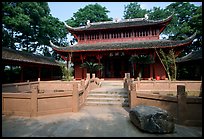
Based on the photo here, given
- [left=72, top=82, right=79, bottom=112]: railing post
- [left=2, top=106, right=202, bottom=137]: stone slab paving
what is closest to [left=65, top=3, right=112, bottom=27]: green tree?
[left=72, top=82, right=79, bottom=112]: railing post

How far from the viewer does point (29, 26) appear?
26.4 m

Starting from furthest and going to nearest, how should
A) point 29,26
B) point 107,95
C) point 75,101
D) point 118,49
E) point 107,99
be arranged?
point 29,26
point 118,49
point 107,95
point 107,99
point 75,101

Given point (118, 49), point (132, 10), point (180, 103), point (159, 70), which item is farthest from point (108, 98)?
point (132, 10)

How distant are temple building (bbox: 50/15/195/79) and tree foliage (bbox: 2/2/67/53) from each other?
9.63 meters

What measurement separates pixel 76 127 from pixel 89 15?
32846mm

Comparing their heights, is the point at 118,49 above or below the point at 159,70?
above

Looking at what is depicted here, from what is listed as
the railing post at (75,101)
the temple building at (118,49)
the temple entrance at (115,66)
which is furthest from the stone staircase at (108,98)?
the temple entrance at (115,66)

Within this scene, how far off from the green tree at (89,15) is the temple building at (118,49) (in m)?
14.8

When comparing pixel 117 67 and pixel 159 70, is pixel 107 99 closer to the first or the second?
pixel 159 70

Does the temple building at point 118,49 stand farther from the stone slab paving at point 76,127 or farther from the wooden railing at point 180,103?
the stone slab paving at point 76,127

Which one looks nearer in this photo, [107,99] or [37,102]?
[37,102]

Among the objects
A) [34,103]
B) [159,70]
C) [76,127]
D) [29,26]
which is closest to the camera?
[76,127]

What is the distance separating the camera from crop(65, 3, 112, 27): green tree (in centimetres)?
3456

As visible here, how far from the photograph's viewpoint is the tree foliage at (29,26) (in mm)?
23078
